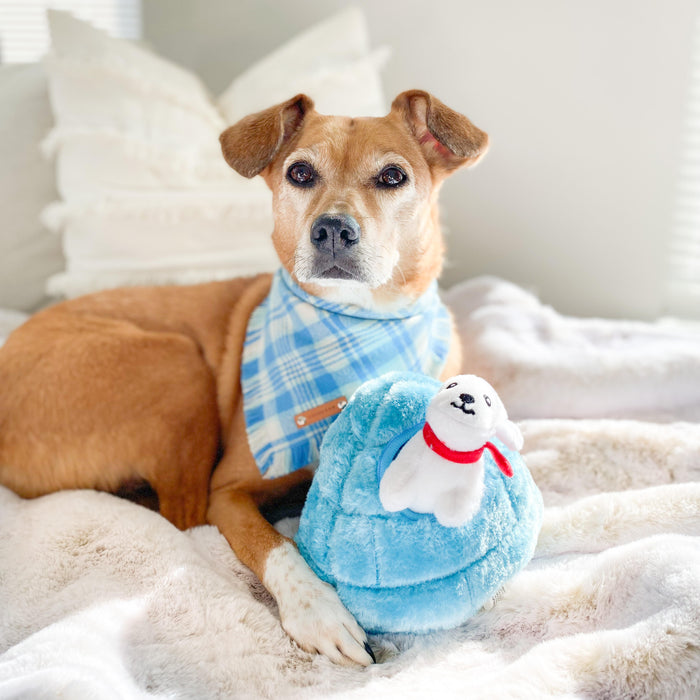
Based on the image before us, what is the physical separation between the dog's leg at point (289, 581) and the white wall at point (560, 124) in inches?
72.7

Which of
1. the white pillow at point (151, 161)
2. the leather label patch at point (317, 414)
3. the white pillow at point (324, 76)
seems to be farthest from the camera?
the white pillow at point (324, 76)

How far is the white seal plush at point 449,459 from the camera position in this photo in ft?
3.50

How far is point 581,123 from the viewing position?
109 inches

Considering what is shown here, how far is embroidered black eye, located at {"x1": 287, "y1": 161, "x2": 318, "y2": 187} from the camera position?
167 cm

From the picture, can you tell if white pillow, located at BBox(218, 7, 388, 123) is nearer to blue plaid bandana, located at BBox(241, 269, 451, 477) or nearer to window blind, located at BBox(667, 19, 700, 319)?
blue plaid bandana, located at BBox(241, 269, 451, 477)

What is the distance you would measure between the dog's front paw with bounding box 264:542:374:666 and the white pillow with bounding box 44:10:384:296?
1.51 metres

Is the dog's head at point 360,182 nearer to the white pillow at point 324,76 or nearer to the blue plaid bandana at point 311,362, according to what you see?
the blue plaid bandana at point 311,362

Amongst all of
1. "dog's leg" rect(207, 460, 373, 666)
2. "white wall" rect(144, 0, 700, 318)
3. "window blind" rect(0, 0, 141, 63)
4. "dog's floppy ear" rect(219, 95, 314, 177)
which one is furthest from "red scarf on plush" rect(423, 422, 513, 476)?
"window blind" rect(0, 0, 141, 63)

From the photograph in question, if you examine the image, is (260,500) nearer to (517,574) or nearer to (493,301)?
(517,574)

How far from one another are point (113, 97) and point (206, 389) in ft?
4.34

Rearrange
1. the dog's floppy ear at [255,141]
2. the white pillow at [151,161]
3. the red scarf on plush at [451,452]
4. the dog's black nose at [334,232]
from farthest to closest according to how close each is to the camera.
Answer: the white pillow at [151,161] < the dog's floppy ear at [255,141] < the dog's black nose at [334,232] < the red scarf on plush at [451,452]

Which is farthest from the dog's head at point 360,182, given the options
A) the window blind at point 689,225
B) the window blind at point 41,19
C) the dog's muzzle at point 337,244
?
the window blind at point 41,19

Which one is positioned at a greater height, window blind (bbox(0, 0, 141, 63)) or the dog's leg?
window blind (bbox(0, 0, 141, 63))

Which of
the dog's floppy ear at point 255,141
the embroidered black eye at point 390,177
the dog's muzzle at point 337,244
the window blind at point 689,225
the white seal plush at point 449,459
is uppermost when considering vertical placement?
the dog's floppy ear at point 255,141
